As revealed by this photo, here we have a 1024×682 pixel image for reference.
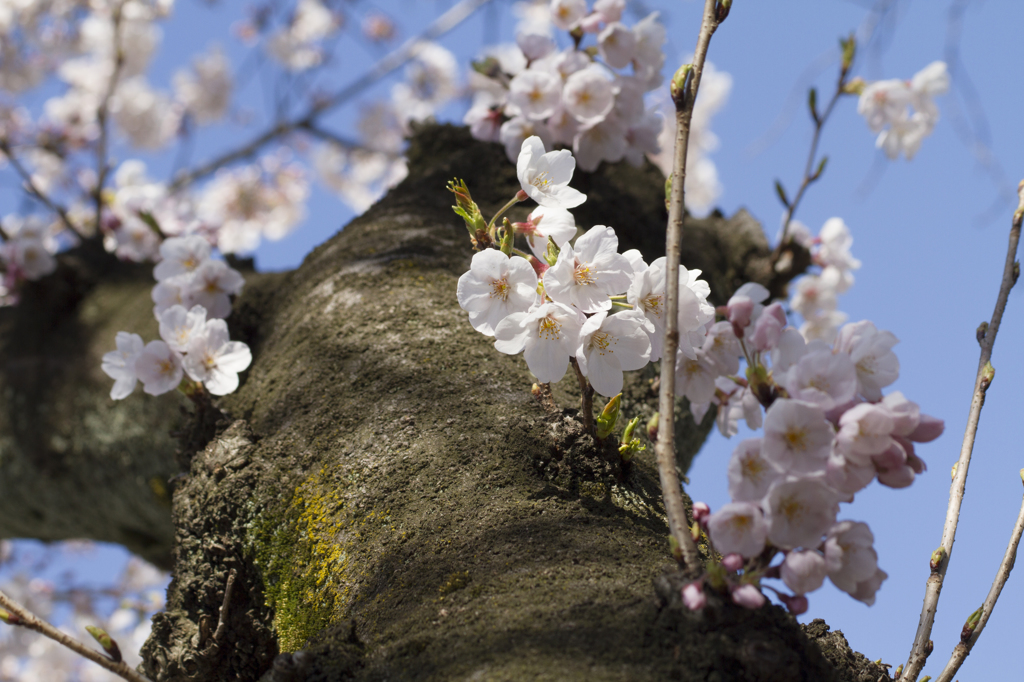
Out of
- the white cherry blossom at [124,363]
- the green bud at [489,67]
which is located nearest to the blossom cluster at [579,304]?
the white cherry blossom at [124,363]

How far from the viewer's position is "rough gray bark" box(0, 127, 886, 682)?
0.79m

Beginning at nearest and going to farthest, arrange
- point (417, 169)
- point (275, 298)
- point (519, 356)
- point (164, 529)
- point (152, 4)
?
point (519, 356) < point (275, 298) < point (417, 169) < point (164, 529) < point (152, 4)

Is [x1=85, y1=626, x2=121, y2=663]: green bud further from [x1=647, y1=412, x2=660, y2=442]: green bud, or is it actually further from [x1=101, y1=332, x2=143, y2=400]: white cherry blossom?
[x1=647, y1=412, x2=660, y2=442]: green bud

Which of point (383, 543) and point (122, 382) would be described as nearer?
point (383, 543)

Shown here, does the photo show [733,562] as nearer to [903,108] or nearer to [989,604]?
[989,604]

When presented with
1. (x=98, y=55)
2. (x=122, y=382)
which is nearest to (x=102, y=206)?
(x=122, y=382)

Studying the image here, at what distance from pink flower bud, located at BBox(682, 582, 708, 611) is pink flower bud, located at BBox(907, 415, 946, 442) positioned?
0.33 metres

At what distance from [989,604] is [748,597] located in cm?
54

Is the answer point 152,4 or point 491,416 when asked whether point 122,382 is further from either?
point 152,4

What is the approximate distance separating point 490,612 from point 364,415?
0.51m

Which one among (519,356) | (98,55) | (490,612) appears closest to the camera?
(490,612)

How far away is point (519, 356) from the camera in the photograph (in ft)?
4.57

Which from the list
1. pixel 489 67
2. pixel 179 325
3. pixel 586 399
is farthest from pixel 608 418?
pixel 489 67

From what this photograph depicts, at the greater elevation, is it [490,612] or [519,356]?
[519,356]
